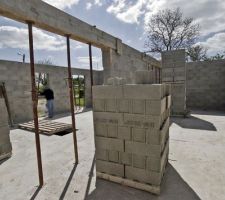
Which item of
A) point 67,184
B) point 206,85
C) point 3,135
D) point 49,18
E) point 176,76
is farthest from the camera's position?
point 206,85

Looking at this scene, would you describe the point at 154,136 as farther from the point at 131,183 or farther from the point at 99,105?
the point at 99,105

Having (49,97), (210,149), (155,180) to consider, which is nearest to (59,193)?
(155,180)

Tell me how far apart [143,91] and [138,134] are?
23.7 inches

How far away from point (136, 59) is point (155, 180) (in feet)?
20.2

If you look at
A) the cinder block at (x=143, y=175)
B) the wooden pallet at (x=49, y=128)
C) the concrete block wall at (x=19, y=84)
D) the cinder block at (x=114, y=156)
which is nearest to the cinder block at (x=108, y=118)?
the cinder block at (x=114, y=156)

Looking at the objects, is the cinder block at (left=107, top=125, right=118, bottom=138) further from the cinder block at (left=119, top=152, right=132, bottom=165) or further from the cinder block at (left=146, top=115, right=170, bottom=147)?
the cinder block at (left=146, top=115, right=170, bottom=147)

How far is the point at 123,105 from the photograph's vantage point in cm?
237

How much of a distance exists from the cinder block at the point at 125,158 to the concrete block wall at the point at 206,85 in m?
8.53

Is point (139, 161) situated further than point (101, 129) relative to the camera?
No

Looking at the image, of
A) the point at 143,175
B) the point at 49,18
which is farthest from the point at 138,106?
the point at 49,18

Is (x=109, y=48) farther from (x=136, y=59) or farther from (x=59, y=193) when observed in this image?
(x=59, y=193)

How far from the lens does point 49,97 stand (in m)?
8.01

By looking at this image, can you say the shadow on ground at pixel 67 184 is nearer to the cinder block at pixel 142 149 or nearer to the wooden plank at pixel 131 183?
the wooden plank at pixel 131 183

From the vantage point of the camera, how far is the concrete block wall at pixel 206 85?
9.02 m
